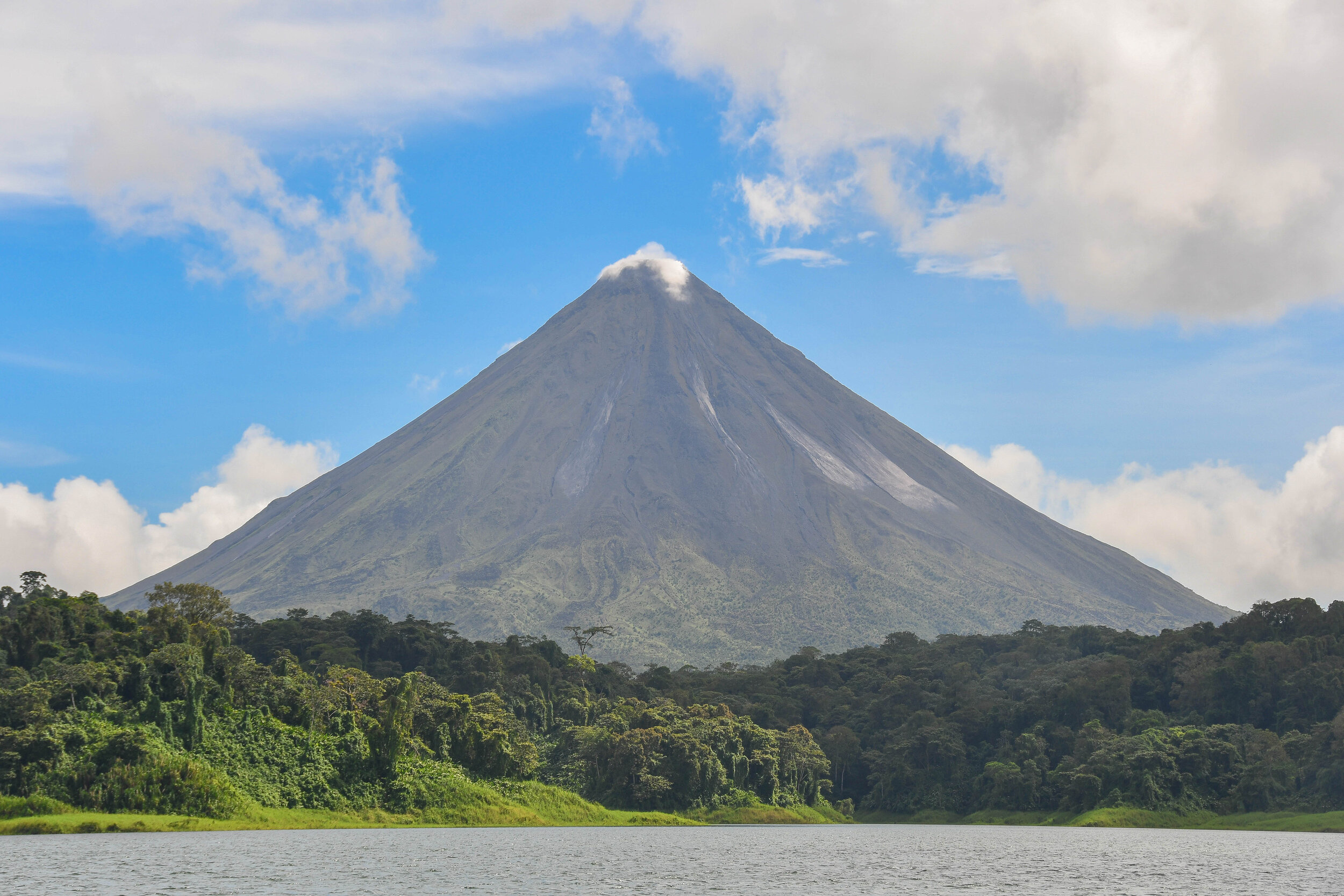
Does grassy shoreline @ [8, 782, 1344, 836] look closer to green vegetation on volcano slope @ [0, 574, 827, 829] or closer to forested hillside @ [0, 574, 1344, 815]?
green vegetation on volcano slope @ [0, 574, 827, 829]

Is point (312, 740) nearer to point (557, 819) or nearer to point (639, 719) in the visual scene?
point (557, 819)

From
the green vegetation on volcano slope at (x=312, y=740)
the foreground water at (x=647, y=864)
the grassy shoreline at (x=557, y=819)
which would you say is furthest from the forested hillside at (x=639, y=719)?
the foreground water at (x=647, y=864)

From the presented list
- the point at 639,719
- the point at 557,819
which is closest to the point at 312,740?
the point at 557,819

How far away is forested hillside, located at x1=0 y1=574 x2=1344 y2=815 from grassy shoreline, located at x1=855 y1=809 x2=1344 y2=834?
926mm

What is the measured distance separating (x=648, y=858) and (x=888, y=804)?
154 ft

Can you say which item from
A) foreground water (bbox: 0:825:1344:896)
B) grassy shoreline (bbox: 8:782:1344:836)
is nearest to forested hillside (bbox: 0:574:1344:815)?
grassy shoreline (bbox: 8:782:1344:836)

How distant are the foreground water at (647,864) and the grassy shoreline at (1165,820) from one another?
18.2 feet

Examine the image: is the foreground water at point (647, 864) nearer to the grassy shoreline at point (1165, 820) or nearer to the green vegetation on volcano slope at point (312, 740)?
the green vegetation on volcano slope at point (312, 740)

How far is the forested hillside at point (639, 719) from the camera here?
57.7 m

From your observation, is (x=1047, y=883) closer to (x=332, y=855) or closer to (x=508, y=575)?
(x=332, y=855)

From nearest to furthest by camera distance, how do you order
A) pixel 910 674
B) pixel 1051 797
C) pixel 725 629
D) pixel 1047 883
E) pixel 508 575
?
pixel 1047 883 → pixel 1051 797 → pixel 910 674 → pixel 725 629 → pixel 508 575

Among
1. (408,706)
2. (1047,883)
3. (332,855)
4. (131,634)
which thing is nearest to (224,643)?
(131,634)

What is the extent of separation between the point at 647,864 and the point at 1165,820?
42.1m

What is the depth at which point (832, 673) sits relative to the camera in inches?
4550
